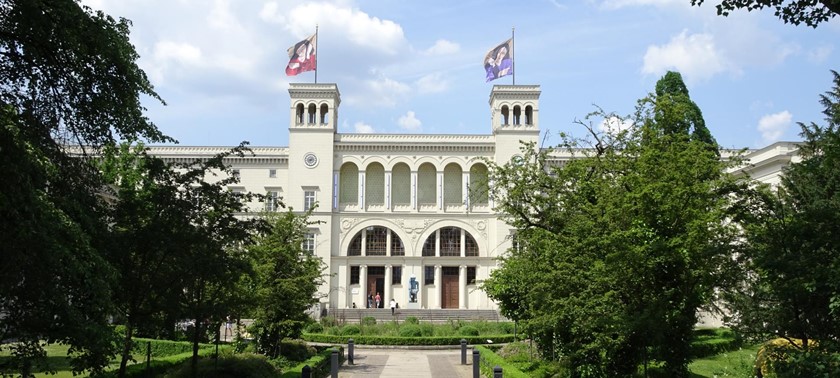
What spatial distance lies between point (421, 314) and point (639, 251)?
3966cm

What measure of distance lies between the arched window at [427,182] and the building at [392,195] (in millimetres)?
104

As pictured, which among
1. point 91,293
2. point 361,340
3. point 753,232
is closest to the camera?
point 91,293

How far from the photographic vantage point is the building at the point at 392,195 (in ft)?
182

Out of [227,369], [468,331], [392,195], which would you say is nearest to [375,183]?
[392,195]

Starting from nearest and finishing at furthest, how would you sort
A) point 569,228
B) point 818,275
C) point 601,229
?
point 818,275 → point 601,229 → point 569,228

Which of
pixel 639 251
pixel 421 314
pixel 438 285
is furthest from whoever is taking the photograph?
pixel 438 285

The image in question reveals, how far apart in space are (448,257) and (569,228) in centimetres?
3981

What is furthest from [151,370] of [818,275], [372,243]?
[372,243]

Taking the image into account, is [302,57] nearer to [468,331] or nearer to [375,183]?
[375,183]

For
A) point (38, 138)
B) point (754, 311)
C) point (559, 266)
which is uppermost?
point (38, 138)

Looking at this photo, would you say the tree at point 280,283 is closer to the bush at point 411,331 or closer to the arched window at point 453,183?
the bush at point 411,331

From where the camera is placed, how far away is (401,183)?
58.4 meters

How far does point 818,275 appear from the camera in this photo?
926 centimetres

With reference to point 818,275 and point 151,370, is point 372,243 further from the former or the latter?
point 818,275
